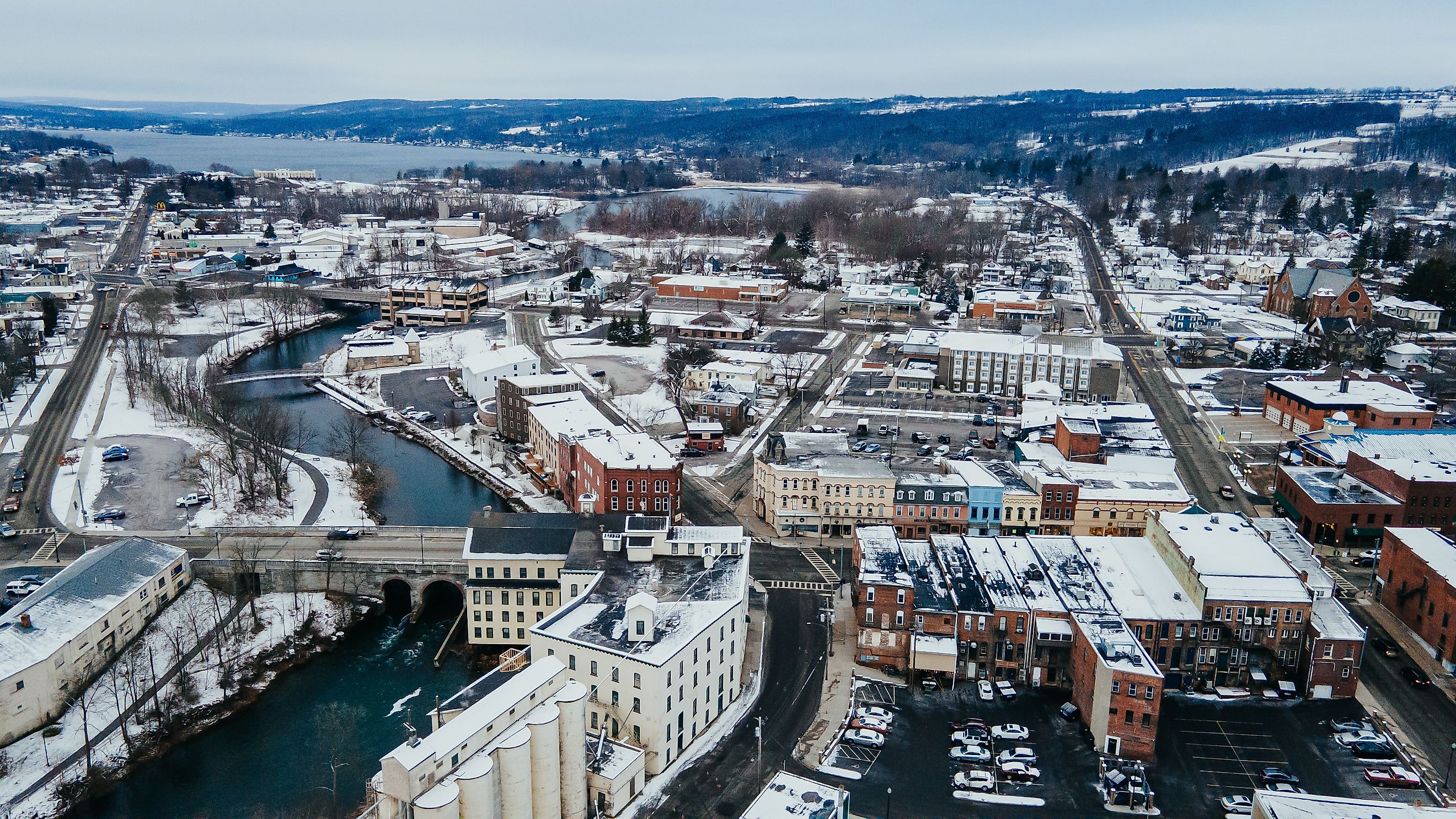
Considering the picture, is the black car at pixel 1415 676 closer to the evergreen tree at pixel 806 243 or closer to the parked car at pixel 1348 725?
the parked car at pixel 1348 725

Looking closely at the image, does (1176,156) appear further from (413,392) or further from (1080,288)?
(413,392)

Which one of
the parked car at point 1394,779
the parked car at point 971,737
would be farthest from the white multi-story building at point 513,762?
the parked car at point 1394,779

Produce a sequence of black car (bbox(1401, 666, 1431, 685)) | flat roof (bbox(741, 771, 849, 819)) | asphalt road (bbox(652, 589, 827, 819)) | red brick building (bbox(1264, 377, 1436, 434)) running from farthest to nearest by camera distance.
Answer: red brick building (bbox(1264, 377, 1436, 434)), black car (bbox(1401, 666, 1431, 685)), asphalt road (bbox(652, 589, 827, 819)), flat roof (bbox(741, 771, 849, 819))

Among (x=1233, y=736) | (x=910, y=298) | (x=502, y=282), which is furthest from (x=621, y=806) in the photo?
(x=502, y=282)

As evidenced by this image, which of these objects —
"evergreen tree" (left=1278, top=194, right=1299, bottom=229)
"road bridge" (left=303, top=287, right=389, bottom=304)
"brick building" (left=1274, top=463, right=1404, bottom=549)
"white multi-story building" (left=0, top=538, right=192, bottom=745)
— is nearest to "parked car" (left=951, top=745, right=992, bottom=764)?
"brick building" (left=1274, top=463, right=1404, bottom=549)

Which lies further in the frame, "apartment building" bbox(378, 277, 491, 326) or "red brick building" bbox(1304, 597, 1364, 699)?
"apartment building" bbox(378, 277, 491, 326)

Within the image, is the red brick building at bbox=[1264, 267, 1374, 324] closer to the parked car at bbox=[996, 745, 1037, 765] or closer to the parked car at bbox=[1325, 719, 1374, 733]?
the parked car at bbox=[1325, 719, 1374, 733]
